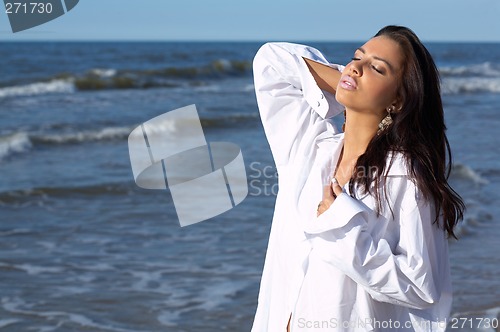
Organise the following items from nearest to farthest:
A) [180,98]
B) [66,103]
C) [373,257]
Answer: [373,257], [66,103], [180,98]

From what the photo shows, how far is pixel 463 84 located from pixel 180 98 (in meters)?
9.00

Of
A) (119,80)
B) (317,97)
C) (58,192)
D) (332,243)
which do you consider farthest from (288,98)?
(119,80)

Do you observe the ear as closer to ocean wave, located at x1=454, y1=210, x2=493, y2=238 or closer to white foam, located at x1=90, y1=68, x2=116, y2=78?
ocean wave, located at x1=454, y1=210, x2=493, y2=238

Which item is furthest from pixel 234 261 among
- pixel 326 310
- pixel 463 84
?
pixel 463 84

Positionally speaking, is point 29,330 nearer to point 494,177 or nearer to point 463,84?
point 494,177

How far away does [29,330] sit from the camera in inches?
191

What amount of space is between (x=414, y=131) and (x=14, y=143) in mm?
9803

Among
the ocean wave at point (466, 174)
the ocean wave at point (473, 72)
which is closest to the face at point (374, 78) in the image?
the ocean wave at point (466, 174)

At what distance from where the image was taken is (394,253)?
2119 millimetres

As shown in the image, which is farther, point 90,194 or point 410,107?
point 90,194

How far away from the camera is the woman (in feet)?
6.84

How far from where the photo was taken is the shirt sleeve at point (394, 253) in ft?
6.75

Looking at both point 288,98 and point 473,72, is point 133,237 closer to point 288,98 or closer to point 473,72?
point 288,98

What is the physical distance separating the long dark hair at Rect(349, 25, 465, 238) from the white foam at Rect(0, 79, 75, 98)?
16.7 m
